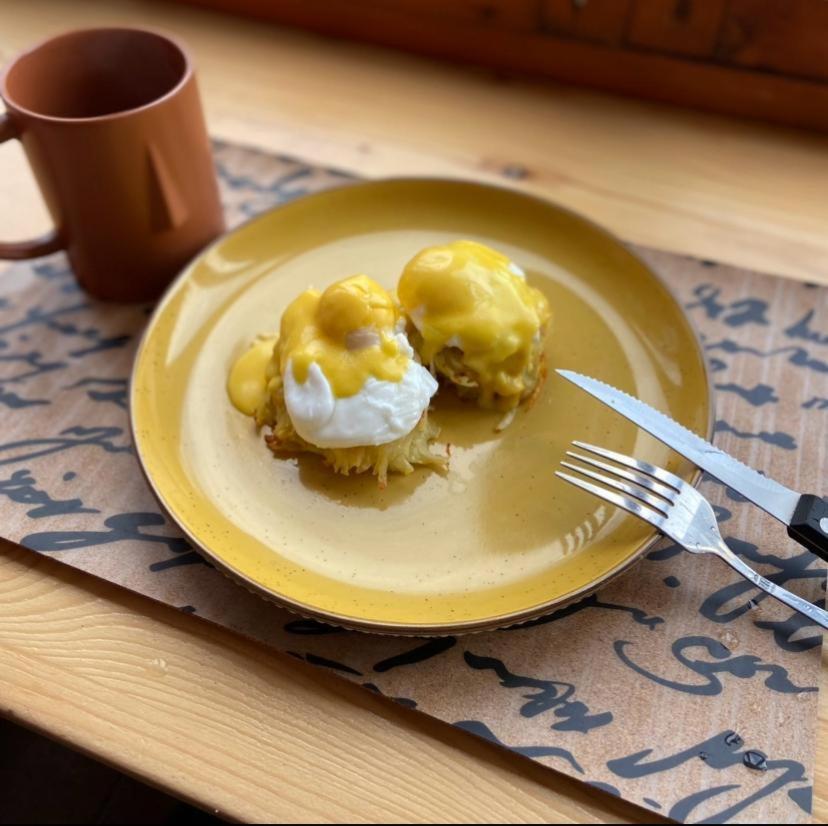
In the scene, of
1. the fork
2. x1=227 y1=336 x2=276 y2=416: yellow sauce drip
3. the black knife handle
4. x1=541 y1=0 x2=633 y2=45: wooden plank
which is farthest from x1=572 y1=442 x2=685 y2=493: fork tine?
x1=541 y1=0 x2=633 y2=45: wooden plank

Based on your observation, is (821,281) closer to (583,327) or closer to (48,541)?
(583,327)

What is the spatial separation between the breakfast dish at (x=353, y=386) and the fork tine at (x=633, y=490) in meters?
0.16

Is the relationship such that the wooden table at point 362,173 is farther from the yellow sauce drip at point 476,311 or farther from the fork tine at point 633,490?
the yellow sauce drip at point 476,311

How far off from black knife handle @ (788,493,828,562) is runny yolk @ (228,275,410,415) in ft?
1.32

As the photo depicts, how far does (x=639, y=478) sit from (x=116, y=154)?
696mm

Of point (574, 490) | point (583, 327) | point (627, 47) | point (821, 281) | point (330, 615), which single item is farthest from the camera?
point (627, 47)

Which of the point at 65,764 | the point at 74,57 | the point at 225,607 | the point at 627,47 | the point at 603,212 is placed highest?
the point at 74,57

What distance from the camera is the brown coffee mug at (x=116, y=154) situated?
982mm

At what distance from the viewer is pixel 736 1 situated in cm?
126

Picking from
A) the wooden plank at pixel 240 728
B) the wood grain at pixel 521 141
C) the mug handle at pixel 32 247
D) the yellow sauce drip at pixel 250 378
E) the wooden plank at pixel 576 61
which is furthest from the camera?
the wooden plank at pixel 576 61

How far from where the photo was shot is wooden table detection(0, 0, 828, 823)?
0.72 meters

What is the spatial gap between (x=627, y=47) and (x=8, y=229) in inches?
39.6

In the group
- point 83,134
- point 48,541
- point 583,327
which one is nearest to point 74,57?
point 83,134

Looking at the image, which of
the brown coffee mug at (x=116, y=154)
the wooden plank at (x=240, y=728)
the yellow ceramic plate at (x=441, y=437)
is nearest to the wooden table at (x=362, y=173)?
the wooden plank at (x=240, y=728)
